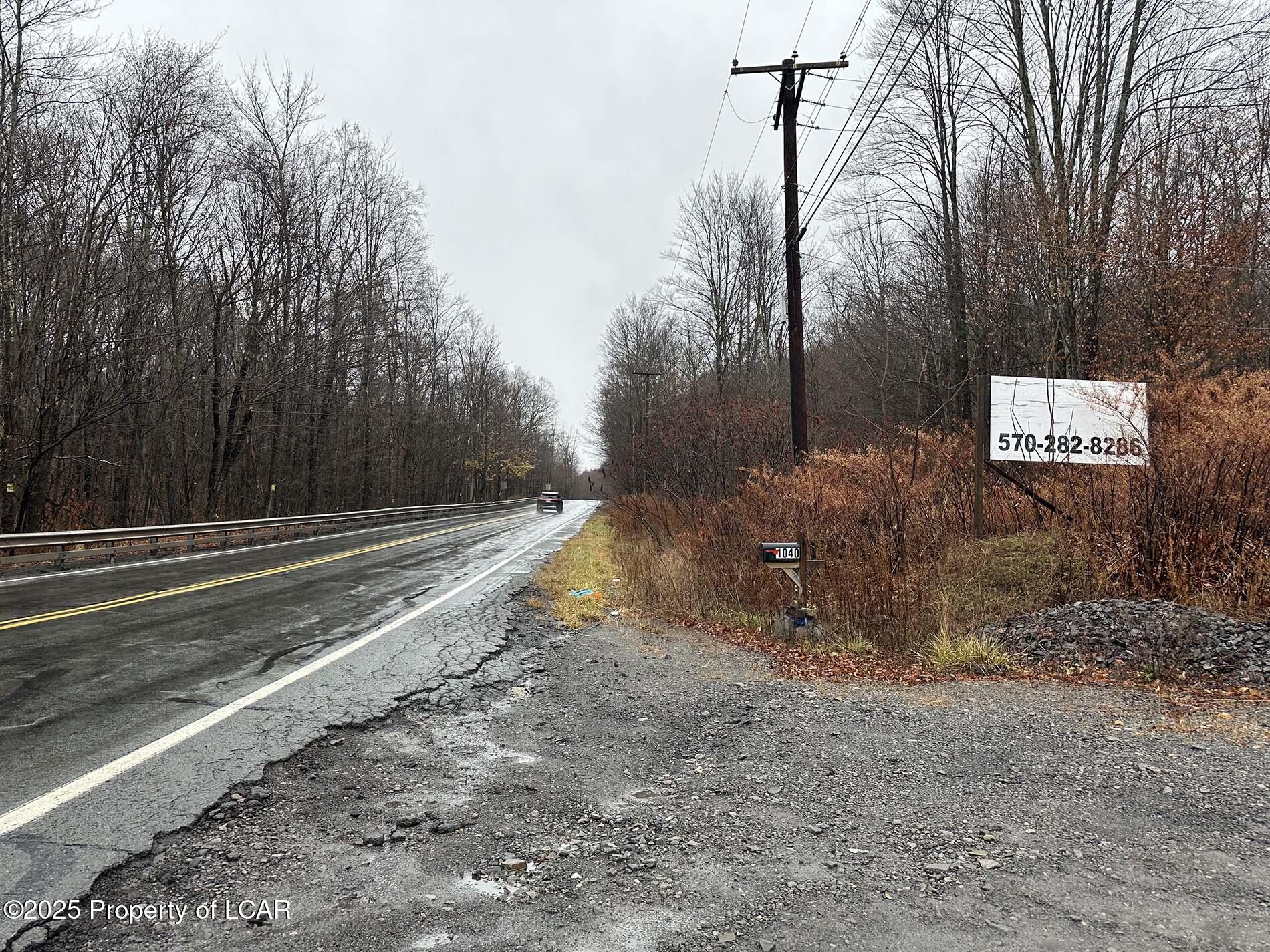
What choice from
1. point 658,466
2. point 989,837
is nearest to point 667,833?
point 989,837

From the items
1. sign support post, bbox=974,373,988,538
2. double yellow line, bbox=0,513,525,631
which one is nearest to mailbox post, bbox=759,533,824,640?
sign support post, bbox=974,373,988,538

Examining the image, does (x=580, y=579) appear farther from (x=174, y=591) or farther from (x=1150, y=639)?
(x=1150, y=639)

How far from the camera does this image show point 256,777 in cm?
383

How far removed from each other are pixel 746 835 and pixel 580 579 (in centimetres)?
993

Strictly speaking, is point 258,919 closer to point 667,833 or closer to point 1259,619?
point 667,833

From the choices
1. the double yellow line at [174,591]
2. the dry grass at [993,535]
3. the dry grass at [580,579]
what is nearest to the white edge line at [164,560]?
the double yellow line at [174,591]

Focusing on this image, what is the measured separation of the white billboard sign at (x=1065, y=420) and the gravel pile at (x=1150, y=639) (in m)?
2.54

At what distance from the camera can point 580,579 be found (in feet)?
43.1

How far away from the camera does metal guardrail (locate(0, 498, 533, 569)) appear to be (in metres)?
13.1

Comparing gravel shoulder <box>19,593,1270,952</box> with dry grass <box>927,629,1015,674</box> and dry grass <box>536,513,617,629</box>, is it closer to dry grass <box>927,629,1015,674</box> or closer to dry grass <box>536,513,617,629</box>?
dry grass <box>927,629,1015,674</box>

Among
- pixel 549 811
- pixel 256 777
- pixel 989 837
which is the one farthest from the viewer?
pixel 256 777

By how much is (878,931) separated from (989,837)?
1.07 metres

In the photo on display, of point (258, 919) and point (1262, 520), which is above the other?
point (1262, 520)

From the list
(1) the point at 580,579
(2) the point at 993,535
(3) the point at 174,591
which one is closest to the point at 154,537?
(3) the point at 174,591
